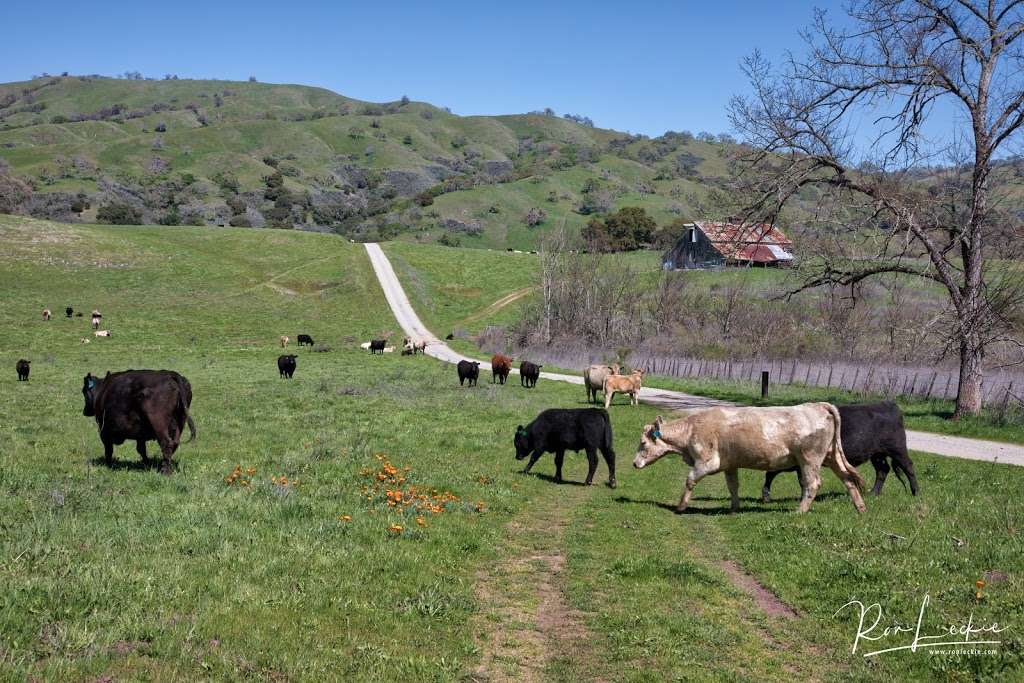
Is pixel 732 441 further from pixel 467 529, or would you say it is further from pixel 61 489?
pixel 61 489

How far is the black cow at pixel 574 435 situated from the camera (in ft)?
55.5

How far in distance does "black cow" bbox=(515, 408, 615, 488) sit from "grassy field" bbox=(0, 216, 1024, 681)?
0.72 m

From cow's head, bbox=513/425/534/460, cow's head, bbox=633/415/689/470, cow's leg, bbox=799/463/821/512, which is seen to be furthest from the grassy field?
cow's head, bbox=633/415/689/470

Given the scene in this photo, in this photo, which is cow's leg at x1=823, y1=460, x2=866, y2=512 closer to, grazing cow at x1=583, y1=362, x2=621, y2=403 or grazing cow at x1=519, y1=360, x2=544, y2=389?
grazing cow at x1=583, y1=362, x2=621, y2=403

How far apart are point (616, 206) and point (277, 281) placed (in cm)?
9862

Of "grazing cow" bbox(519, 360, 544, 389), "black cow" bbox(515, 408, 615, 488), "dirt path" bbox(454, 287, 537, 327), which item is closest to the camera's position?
"black cow" bbox(515, 408, 615, 488)

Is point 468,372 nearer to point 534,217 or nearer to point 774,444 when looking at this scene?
point 774,444

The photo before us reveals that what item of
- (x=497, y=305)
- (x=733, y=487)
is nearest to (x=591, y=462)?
(x=733, y=487)

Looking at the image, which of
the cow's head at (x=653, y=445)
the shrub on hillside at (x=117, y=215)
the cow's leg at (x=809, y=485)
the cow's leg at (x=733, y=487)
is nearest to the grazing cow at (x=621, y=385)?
the cow's head at (x=653, y=445)

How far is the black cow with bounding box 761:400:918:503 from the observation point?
14.5 m

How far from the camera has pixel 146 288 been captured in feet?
256

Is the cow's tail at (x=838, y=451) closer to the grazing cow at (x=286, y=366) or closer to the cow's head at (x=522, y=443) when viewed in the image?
the cow's head at (x=522, y=443)
